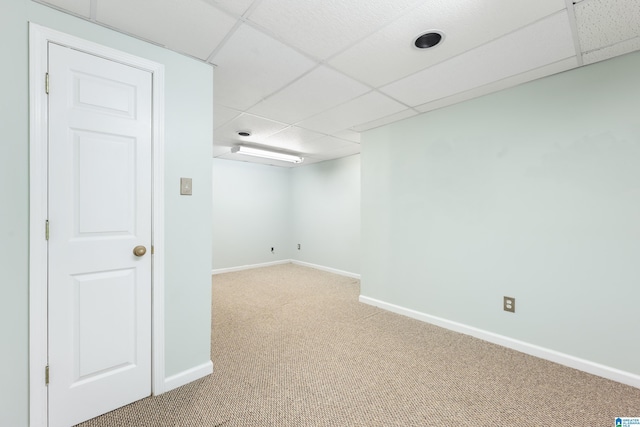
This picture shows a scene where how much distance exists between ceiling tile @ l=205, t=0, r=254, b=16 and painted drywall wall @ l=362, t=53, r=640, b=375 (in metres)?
2.15

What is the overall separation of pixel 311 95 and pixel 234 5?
1.09m

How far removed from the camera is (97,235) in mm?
1520

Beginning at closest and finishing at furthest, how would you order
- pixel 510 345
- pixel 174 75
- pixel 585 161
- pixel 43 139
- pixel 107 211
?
1. pixel 43 139
2. pixel 107 211
3. pixel 174 75
4. pixel 585 161
5. pixel 510 345

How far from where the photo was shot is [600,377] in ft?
6.16

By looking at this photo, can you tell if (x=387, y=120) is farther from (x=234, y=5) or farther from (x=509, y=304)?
(x=509, y=304)

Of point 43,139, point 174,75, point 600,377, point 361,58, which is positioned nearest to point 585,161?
point 600,377

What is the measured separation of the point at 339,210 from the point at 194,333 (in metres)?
3.57

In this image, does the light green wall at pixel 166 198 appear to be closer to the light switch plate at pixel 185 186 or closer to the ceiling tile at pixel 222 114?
the light switch plate at pixel 185 186

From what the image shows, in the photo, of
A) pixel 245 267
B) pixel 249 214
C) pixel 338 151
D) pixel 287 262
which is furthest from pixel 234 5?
pixel 287 262

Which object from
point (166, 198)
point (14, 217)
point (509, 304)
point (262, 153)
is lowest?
point (509, 304)

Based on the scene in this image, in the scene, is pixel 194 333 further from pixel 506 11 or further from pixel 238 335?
pixel 506 11

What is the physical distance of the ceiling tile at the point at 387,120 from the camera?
2862mm

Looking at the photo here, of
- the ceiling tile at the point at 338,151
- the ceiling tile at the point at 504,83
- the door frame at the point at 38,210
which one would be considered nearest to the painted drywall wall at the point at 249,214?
the ceiling tile at the point at 338,151

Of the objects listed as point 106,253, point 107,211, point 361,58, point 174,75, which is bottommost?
point 106,253
